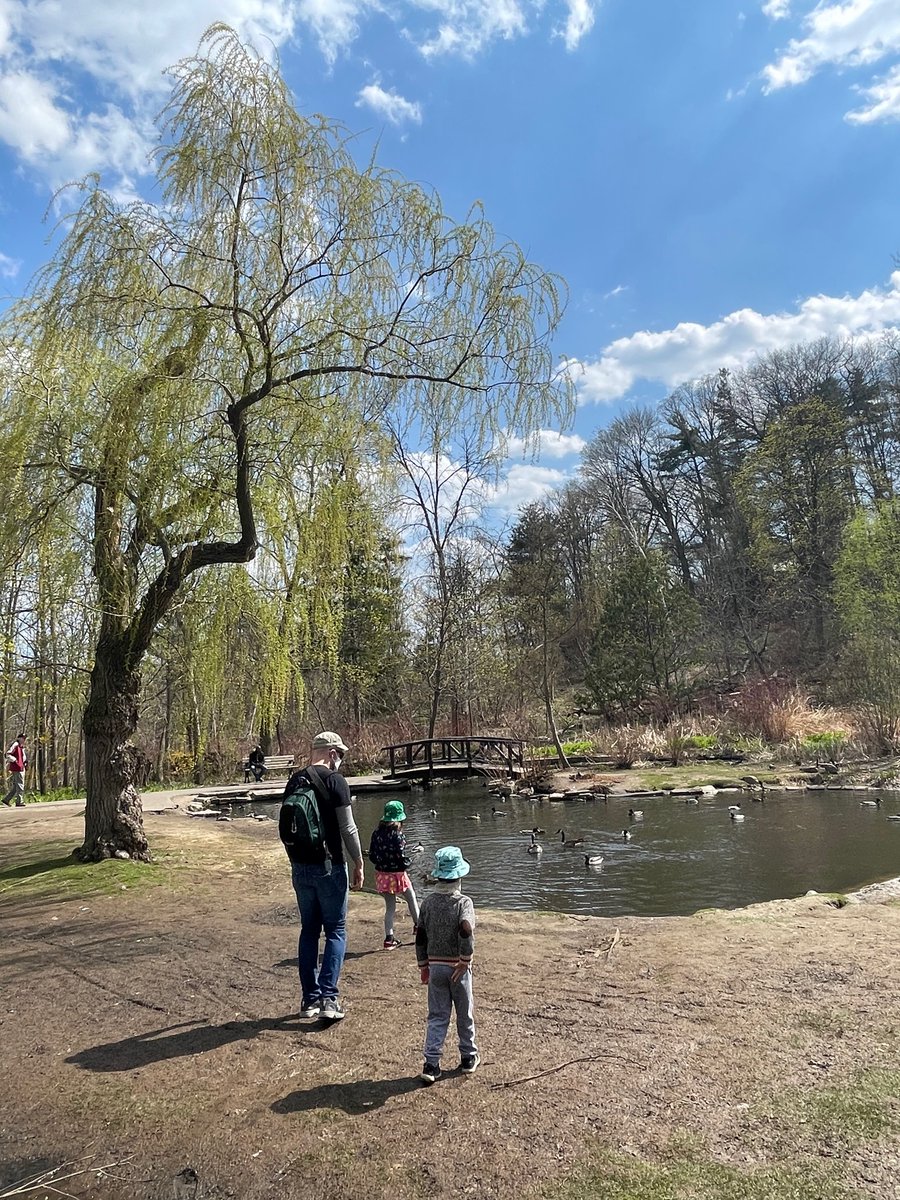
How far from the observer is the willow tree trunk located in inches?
336

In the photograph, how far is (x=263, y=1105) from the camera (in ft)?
11.2

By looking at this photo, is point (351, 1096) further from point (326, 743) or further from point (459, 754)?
point (459, 754)

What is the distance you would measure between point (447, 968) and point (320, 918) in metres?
1.17

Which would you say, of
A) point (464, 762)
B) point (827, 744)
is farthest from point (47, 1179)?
point (464, 762)

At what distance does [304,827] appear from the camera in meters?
4.40

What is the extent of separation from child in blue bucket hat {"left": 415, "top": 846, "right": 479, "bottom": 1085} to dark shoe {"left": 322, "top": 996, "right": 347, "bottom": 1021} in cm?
89

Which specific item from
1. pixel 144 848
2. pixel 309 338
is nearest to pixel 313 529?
pixel 309 338

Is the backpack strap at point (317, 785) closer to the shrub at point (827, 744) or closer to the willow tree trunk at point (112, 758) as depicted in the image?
the willow tree trunk at point (112, 758)

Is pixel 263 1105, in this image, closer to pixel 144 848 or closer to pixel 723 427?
pixel 144 848

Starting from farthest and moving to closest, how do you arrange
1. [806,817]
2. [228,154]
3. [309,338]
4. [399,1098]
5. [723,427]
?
[723,427] < [806,817] < [309,338] < [228,154] < [399,1098]

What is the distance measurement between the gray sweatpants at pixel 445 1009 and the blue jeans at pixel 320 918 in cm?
96

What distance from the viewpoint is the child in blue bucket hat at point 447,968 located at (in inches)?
140

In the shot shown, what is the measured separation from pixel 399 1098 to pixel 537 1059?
720 mm

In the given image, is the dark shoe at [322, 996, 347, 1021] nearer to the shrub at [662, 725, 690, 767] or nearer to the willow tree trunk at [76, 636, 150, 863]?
the willow tree trunk at [76, 636, 150, 863]
